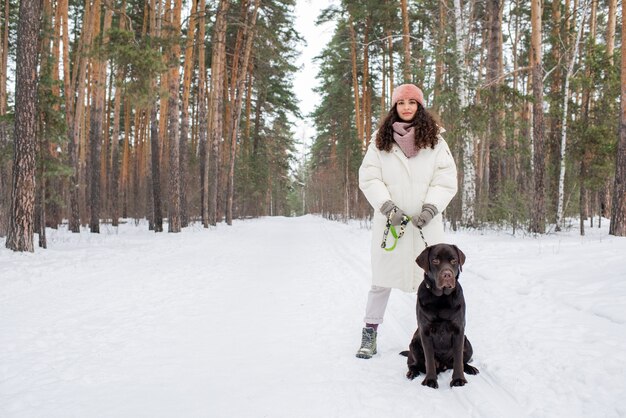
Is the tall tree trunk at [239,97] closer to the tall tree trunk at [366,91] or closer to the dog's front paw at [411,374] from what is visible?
the tall tree trunk at [366,91]

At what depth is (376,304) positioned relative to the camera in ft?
11.8

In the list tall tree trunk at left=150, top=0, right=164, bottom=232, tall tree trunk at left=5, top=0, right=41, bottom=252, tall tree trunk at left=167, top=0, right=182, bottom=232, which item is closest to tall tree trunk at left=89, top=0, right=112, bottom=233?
tall tree trunk at left=150, top=0, right=164, bottom=232

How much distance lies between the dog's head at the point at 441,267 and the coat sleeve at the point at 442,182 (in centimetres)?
57

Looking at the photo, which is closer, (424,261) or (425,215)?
(424,261)

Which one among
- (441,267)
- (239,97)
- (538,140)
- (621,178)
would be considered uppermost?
(239,97)

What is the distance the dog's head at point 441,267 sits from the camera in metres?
2.58

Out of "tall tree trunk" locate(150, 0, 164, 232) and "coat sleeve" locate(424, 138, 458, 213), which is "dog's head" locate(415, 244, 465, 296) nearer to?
"coat sleeve" locate(424, 138, 458, 213)

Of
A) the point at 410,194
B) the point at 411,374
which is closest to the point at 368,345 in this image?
the point at 411,374

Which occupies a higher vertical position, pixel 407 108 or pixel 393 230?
pixel 407 108

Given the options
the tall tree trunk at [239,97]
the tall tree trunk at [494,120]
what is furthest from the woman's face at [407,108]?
the tall tree trunk at [239,97]

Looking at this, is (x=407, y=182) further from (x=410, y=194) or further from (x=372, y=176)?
(x=372, y=176)

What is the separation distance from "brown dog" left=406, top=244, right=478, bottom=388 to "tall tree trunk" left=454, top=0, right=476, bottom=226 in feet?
31.3

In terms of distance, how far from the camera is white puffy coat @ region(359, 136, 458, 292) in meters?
3.37

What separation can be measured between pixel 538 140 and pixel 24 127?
12208mm
